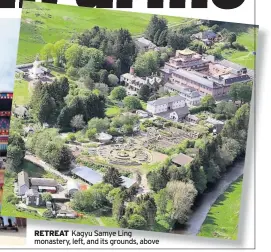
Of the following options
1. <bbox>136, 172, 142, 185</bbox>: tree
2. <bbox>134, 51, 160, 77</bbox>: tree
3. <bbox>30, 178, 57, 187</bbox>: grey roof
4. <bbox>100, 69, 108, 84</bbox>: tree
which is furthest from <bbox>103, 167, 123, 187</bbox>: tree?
<bbox>134, 51, 160, 77</bbox>: tree

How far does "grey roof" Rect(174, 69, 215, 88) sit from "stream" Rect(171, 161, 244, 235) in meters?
0.78

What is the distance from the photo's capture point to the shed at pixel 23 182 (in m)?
7.01

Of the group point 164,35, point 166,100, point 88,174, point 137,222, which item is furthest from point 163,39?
point 137,222

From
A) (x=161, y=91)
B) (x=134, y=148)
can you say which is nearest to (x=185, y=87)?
(x=161, y=91)

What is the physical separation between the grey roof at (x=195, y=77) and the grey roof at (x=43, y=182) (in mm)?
1528

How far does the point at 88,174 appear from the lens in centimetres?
706

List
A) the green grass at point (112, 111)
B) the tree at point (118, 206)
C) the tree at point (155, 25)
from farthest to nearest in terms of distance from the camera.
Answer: the tree at point (155, 25)
the green grass at point (112, 111)
the tree at point (118, 206)

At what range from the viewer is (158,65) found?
7.36 m

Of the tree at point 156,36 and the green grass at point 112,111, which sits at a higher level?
the tree at point 156,36

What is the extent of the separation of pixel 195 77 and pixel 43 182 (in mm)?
1702

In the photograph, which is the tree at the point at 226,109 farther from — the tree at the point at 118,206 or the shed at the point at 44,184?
the shed at the point at 44,184

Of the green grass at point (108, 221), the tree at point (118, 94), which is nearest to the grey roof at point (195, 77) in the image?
the tree at point (118, 94)

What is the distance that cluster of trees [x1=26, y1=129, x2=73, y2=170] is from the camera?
7.05 metres

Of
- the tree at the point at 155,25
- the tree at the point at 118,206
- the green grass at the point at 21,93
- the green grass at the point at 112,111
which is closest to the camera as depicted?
the tree at the point at 118,206
